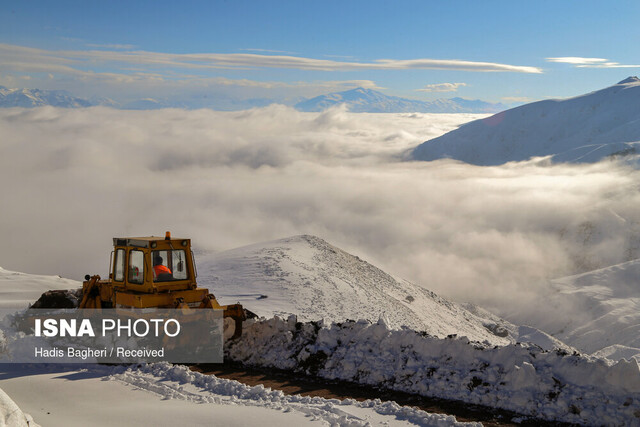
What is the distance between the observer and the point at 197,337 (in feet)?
40.8

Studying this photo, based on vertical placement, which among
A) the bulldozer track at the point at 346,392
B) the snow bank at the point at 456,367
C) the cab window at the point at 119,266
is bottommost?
the bulldozer track at the point at 346,392

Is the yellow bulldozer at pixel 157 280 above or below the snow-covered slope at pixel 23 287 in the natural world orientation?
above

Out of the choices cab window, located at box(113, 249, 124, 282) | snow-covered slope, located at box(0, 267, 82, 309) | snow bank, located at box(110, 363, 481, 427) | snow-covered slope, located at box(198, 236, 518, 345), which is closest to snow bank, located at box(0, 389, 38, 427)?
snow bank, located at box(110, 363, 481, 427)

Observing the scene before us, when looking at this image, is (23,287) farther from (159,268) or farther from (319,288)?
(319,288)

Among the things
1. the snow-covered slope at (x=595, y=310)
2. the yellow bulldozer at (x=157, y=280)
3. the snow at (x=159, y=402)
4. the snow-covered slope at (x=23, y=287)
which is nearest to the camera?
the snow at (x=159, y=402)

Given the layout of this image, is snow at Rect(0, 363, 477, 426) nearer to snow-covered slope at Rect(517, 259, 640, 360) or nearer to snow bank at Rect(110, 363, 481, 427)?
snow bank at Rect(110, 363, 481, 427)

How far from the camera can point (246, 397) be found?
9867mm

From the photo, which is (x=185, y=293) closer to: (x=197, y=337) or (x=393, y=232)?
(x=197, y=337)

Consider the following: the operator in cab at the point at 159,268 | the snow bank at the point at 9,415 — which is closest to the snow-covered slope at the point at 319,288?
the operator in cab at the point at 159,268

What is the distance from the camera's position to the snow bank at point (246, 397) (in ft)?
28.5

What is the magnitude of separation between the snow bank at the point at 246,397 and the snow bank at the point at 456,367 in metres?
1.59

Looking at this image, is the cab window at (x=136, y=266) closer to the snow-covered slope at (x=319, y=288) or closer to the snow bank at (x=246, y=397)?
the snow bank at (x=246, y=397)

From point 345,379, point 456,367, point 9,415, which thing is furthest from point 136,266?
point 456,367

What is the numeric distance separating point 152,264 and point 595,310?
229ft
